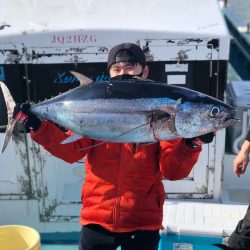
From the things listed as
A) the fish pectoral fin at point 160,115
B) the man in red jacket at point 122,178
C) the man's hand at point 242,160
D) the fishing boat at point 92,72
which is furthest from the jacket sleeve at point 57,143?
the fishing boat at point 92,72

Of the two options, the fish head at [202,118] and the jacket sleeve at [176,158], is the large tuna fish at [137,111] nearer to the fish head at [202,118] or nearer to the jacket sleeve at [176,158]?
the fish head at [202,118]

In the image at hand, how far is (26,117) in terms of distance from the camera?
2236 millimetres

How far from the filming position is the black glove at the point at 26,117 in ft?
→ 7.34

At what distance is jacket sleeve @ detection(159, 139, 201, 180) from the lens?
2.22 metres

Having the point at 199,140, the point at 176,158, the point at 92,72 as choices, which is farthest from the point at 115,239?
the point at 92,72

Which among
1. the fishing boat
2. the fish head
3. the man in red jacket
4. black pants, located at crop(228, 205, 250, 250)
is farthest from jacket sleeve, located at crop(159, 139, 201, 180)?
the fishing boat

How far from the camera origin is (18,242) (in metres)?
3.46

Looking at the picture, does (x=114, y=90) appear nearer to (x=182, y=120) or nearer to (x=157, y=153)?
(x=182, y=120)

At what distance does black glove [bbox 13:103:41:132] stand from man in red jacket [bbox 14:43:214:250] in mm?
41

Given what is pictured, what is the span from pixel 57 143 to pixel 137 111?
0.54m

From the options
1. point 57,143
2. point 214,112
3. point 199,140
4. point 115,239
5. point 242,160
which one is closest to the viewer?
point 214,112

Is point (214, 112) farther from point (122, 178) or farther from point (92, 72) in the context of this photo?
point (92, 72)

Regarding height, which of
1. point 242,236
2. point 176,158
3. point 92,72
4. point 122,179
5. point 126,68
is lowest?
point 242,236

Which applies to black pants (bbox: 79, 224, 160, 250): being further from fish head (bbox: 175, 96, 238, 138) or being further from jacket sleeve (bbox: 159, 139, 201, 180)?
fish head (bbox: 175, 96, 238, 138)
